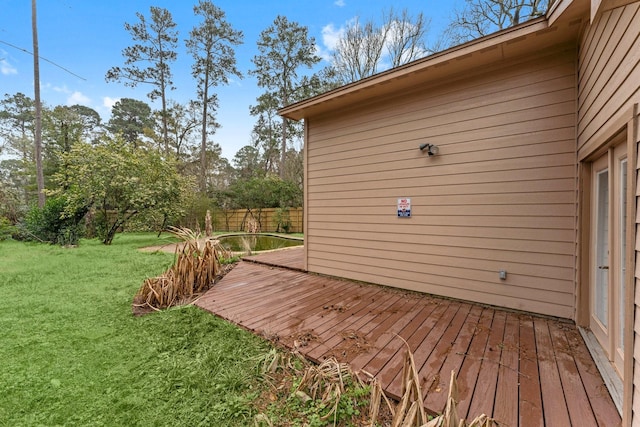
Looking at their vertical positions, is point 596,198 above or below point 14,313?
above

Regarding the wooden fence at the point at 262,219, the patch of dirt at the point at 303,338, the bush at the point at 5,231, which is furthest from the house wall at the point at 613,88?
the bush at the point at 5,231

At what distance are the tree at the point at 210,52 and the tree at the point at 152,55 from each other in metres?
1.30

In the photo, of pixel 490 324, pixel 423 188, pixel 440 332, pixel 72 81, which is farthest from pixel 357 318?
pixel 72 81

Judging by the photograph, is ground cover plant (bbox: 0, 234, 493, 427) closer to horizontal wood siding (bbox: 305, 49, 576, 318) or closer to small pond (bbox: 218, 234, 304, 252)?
horizontal wood siding (bbox: 305, 49, 576, 318)

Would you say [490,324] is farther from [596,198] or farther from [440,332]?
[596,198]

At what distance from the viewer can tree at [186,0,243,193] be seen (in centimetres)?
1483

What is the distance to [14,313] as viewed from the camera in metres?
3.18

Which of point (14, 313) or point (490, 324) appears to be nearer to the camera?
point (490, 324)

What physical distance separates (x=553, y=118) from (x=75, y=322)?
5.71 meters

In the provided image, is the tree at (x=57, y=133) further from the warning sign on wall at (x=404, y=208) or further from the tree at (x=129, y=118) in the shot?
the warning sign on wall at (x=404, y=208)

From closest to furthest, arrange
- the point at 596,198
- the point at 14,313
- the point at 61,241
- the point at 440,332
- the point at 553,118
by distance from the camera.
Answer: the point at 596,198 < the point at 440,332 < the point at 553,118 < the point at 14,313 < the point at 61,241

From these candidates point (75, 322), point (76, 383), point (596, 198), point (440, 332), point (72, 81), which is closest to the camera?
point (76, 383)

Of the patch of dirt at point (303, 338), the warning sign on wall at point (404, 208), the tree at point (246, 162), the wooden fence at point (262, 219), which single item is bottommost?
the patch of dirt at point (303, 338)

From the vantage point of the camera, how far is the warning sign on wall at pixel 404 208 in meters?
3.63
